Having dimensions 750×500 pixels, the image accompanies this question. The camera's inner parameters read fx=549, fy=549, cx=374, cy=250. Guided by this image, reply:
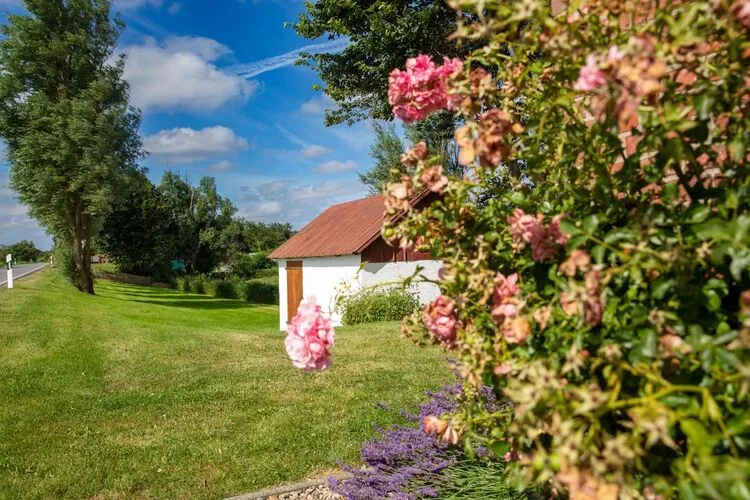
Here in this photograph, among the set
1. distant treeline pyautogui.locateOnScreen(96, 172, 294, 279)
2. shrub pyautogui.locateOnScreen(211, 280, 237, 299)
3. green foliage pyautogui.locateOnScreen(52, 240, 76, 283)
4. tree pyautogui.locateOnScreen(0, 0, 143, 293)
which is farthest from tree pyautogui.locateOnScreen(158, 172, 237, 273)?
tree pyautogui.locateOnScreen(0, 0, 143, 293)

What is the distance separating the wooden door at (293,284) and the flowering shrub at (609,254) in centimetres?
1895

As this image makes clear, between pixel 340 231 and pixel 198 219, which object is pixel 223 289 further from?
pixel 340 231

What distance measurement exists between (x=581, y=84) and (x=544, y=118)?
0.47 m

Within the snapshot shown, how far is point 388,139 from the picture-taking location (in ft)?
93.0

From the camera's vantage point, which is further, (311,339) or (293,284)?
(293,284)

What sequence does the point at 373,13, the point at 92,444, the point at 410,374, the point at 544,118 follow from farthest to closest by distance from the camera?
1. the point at 373,13
2. the point at 410,374
3. the point at 92,444
4. the point at 544,118

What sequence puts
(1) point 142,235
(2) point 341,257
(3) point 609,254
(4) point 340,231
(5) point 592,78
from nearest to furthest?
(5) point 592,78 < (3) point 609,254 < (2) point 341,257 < (4) point 340,231 < (1) point 142,235

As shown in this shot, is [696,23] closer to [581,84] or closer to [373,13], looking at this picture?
[581,84]

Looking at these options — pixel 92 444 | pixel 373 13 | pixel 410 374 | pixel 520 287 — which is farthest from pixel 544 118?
pixel 373 13

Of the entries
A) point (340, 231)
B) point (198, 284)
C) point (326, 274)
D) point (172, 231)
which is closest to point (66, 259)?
point (198, 284)

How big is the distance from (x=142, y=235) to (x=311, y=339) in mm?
45629

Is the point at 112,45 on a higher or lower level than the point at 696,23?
higher

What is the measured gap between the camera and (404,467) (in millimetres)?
3600

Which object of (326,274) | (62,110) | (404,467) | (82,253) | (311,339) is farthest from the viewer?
(82,253)
